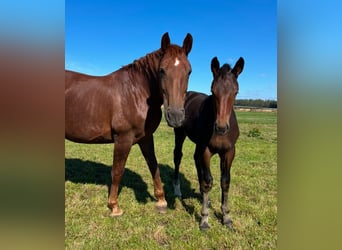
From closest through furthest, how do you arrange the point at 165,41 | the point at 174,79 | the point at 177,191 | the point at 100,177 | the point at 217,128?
the point at 217,128, the point at 174,79, the point at 165,41, the point at 177,191, the point at 100,177

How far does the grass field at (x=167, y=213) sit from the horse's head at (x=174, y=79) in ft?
3.56

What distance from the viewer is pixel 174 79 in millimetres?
2996

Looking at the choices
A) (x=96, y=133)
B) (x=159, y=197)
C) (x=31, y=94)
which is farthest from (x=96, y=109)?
(x=31, y=94)

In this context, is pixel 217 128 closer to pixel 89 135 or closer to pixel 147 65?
pixel 147 65

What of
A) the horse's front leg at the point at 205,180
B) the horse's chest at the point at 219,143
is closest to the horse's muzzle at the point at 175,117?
the horse's chest at the point at 219,143

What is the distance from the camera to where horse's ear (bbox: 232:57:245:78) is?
3060 mm

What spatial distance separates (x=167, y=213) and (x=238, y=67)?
252 centimetres

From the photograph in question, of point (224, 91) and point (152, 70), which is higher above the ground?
point (152, 70)

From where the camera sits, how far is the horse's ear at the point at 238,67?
3.06 m

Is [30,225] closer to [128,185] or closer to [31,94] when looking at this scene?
[31,94]

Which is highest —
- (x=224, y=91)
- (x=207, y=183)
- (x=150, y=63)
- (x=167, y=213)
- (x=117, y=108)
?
(x=150, y=63)

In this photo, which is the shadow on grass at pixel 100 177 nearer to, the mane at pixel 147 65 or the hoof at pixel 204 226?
the hoof at pixel 204 226

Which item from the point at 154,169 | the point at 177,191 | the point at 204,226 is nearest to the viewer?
the point at 204,226

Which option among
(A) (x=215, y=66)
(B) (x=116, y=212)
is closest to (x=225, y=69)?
(A) (x=215, y=66)
